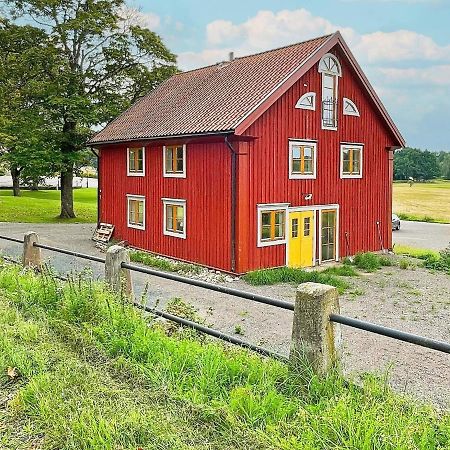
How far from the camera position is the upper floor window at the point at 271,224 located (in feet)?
51.5

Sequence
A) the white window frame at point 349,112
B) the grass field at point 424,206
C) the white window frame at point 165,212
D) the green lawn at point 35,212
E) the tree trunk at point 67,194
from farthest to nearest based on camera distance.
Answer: the grass field at point 424,206, the green lawn at point 35,212, the tree trunk at point 67,194, the white window frame at point 349,112, the white window frame at point 165,212

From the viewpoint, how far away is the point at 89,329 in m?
5.75

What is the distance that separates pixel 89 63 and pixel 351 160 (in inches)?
657

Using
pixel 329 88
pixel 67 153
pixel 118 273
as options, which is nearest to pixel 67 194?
pixel 67 153

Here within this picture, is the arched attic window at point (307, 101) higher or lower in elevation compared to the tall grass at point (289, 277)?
higher

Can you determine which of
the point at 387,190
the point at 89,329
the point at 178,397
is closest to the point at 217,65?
the point at 387,190

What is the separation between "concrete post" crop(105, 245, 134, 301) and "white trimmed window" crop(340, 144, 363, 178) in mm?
12974

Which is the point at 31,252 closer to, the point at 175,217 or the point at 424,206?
the point at 175,217

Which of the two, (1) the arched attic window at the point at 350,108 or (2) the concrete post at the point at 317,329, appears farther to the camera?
(1) the arched attic window at the point at 350,108

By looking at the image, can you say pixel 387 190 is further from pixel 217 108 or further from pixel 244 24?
pixel 244 24

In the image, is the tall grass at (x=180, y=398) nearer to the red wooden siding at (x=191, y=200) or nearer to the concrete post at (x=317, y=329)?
the concrete post at (x=317, y=329)

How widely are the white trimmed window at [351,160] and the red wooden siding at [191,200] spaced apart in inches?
211

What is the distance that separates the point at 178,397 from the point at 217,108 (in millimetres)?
13457

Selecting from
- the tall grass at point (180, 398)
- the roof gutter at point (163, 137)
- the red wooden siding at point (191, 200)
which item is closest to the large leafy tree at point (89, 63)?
the roof gutter at point (163, 137)
